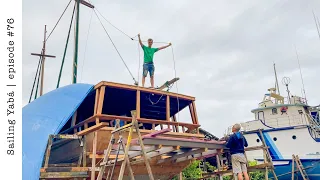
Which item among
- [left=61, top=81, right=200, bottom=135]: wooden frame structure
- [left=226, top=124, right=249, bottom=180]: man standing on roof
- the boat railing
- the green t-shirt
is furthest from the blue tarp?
the boat railing

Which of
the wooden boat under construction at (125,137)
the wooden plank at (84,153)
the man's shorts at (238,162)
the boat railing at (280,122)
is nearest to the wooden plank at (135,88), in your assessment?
the wooden boat under construction at (125,137)

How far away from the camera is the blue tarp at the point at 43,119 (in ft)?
27.7

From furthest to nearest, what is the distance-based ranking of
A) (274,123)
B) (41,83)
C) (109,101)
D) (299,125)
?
(274,123)
(299,125)
(41,83)
(109,101)

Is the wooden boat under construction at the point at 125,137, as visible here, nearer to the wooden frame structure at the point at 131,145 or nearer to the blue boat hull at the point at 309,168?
the wooden frame structure at the point at 131,145

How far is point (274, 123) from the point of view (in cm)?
2544

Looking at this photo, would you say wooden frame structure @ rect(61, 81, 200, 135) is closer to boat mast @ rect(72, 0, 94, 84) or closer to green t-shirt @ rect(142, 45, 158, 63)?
green t-shirt @ rect(142, 45, 158, 63)

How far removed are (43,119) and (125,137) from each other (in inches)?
107

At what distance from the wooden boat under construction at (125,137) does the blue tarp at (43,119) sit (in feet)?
0.45

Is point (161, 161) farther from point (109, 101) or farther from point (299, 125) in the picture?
point (299, 125)

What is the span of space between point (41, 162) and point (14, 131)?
3130mm

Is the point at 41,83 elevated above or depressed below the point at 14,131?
above

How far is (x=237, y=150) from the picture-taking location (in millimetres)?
8266

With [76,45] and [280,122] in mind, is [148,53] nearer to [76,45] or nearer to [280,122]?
[76,45]

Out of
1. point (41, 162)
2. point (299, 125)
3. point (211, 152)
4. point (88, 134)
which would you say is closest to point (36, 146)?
point (41, 162)
